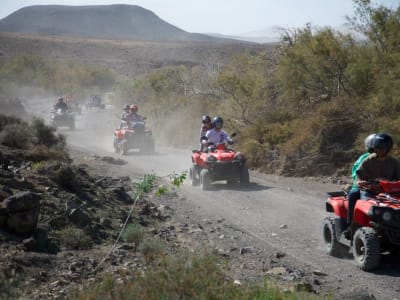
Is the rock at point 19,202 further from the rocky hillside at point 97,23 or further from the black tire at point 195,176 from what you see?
the rocky hillside at point 97,23

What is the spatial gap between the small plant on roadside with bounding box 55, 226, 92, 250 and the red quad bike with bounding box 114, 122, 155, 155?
55.9 feet

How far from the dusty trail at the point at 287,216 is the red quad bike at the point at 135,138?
3.88m

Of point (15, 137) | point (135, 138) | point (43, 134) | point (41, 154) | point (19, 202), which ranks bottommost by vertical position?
point (135, 138)

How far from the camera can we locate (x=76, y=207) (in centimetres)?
1023

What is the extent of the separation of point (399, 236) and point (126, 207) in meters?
6.42

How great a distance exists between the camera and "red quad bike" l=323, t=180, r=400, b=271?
769 cm

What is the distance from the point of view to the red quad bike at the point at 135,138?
85.3 ft

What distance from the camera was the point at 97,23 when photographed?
172 m

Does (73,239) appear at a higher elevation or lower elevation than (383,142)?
lower

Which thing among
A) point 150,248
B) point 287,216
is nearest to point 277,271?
point 150,248

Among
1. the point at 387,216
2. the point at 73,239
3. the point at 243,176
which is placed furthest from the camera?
the point at 243,176

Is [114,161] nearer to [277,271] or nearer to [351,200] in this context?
[351,200]

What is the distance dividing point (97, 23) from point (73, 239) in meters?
170

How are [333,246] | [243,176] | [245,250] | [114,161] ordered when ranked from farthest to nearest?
1. [114,161]
2. [243,176]
3. [245,250]
4. [333,246]
